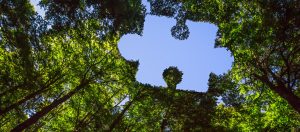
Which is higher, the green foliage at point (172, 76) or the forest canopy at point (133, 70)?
the green foliage at point (172, 76)

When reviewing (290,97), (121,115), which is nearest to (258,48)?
(290,97)

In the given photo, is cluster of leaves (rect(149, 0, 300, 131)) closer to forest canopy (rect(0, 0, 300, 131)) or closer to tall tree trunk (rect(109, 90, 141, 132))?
forest canopy (rect(0, 0, 300, 131))

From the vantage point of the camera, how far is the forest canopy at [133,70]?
48.4ft

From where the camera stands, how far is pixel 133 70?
2417 centimetres

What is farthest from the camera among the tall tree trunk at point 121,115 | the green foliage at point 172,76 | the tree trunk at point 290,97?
the green foliage at point 172,76

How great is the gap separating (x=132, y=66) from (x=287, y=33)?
1339 cm

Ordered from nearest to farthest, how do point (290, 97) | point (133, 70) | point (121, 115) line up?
1. point (290, 97)
2. point (121, 115)
3. point (133, 70)

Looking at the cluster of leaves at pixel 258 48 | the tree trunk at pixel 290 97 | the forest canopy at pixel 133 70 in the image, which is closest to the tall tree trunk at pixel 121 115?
the forest canopy at pixel 133 70

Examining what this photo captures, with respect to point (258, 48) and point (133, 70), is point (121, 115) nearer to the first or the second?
point (133, 70)

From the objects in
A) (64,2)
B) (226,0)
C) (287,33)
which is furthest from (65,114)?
(287,33)

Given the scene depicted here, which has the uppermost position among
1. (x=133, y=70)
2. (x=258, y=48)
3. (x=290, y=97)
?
(x=133, y=70)

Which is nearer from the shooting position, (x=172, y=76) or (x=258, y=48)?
(x=258, y=48)

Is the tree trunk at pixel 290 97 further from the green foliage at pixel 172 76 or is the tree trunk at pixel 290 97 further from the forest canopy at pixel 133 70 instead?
the green foliage at pixel 172 76

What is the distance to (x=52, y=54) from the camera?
69.2ft
